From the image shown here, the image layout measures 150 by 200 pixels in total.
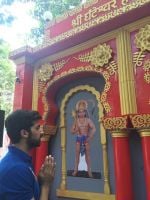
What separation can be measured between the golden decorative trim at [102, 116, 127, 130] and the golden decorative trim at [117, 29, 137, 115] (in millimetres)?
149

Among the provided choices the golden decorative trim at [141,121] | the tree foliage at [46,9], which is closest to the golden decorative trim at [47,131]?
the golden decorative trim at [141,121]

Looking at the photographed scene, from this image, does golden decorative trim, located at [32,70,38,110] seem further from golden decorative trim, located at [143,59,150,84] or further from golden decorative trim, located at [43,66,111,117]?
golden decorative trim, located at [143,59,150,84]

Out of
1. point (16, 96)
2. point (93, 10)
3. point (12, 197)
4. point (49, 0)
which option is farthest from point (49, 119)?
point (49, 0)

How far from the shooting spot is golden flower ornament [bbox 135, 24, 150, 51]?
405cm

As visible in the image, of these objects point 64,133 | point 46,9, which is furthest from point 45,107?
point 46,9

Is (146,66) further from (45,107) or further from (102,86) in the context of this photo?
Result: (45,107)

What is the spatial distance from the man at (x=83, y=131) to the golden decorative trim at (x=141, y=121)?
109cm

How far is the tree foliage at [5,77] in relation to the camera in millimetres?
10612

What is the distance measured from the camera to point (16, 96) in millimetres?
5621

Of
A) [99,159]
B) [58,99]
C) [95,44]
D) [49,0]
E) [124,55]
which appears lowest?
[99,159]

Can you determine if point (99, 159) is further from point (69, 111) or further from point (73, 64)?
point (73, 64)

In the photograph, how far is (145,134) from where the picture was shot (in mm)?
3682

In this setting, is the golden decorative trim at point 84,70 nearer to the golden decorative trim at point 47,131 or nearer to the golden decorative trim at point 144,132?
the golden decorative trim at point 47,131

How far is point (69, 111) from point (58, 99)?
1.53ft
